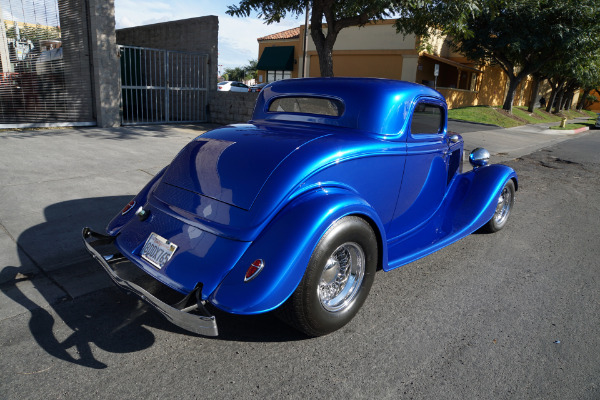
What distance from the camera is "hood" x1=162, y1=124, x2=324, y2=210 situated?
8.46 ft

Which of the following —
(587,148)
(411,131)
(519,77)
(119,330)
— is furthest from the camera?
(519,77)

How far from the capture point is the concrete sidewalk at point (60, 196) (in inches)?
123

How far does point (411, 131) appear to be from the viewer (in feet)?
11.1

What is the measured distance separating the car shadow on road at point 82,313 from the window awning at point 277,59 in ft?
101

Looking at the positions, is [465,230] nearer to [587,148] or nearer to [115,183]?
[115,183]

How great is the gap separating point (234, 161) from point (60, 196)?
3251mm

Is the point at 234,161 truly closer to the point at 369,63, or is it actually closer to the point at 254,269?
the point at 254,269

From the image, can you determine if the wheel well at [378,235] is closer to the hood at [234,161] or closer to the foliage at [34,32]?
the hood at [234,161]

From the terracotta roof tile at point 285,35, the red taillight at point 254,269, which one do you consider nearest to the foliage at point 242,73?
the terracotta roof tile at point 285,35

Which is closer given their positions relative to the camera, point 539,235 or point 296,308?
point 296,308

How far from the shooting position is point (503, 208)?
4.85 metres

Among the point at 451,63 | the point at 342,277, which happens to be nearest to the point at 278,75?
the point at 451,63

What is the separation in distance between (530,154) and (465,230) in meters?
9.90

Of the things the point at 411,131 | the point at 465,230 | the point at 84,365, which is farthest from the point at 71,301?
the point at 465,230
